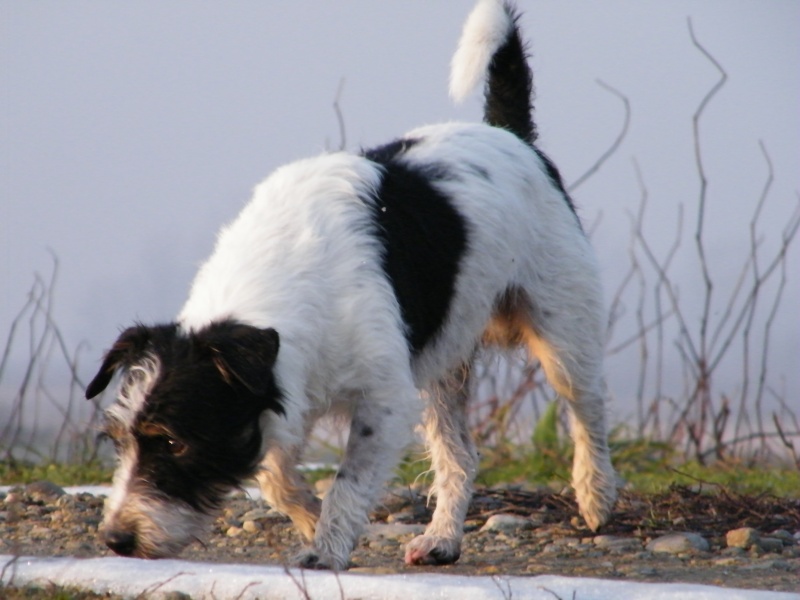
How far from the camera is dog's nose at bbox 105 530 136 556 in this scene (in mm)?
3990

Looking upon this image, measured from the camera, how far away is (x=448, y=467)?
550 cm

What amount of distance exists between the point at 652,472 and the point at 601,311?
2.72 metres

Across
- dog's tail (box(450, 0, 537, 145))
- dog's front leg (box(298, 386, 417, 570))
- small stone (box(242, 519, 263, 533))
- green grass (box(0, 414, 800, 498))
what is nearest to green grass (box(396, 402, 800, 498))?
green grass (box(0, 414, 800, 498))

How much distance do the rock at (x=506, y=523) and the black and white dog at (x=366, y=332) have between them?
315mm

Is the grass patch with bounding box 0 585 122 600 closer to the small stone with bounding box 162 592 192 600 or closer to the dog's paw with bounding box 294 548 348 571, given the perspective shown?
the small stone with bounding box 162 592 192 600

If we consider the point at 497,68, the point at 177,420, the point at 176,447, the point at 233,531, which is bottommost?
the point at 233,531

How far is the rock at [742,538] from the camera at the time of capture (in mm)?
5215

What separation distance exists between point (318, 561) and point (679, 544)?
185 centimetres

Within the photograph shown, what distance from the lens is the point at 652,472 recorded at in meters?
8.16

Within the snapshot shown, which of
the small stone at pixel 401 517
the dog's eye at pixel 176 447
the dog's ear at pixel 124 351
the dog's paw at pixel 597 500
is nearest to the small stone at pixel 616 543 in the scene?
the dog's paw at pixel 597 500

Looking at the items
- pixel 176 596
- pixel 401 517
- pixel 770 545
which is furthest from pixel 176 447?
pixel 770 545

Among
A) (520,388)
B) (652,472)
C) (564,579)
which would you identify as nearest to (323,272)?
(564,579)

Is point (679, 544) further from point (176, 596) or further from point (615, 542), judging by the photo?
point (176, 596)

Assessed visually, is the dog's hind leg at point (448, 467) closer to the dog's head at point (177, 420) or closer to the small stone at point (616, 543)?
the small stone at point (616, 543)
